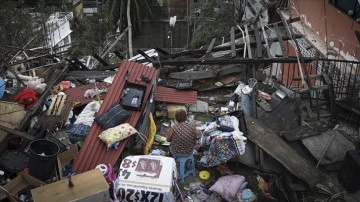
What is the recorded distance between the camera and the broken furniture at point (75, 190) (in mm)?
5219

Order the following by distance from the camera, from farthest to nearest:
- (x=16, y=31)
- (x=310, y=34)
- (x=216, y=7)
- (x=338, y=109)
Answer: (x=216, y=7), (x=16, y=31), (x=310, y=34), (x=338, y=109)

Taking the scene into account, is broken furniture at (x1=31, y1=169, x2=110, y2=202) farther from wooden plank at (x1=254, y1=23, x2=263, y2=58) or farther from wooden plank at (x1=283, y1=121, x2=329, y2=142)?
wooden plank at (x1=254, y1=23, x2=263, y2=58)

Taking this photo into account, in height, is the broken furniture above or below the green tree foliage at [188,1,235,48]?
below

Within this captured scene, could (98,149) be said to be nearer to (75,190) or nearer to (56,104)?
(75,190)

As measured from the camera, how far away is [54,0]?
26.2 metres

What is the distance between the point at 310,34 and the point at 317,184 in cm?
714

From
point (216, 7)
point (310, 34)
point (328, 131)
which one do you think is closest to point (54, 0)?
point (216, 7)

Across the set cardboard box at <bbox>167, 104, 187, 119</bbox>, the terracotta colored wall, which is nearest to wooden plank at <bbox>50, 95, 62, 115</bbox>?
cardboard box at <bbox>167, 104, 187, 119</bbox>

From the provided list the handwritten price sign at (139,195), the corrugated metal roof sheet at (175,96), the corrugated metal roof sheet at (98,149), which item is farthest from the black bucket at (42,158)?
the corrugated metal roof sheet at (175,96)

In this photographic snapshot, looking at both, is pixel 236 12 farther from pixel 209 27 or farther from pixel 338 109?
pixel 338 109

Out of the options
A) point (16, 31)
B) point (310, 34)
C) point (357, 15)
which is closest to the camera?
point (357, 15)

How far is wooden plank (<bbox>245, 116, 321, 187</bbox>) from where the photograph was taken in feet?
22.7

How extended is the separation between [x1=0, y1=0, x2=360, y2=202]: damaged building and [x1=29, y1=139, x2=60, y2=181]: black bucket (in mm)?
18

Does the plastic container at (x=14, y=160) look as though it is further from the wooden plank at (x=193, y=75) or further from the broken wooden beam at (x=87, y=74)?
the wooden plank at (x=193, y=75)
